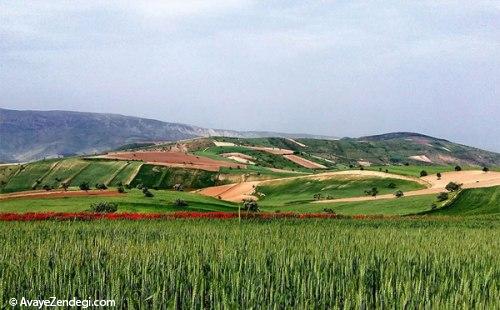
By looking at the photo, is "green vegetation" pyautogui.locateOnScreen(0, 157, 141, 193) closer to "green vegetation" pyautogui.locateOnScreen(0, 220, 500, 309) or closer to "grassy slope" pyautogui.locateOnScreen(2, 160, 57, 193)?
"grassy slope" pyautogui.locateOnScreen(2, 160, 57, 193)

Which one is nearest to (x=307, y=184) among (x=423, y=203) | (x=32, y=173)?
(x=423, y=203)

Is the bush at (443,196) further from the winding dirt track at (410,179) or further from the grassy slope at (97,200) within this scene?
the grassy slope at (97,200)

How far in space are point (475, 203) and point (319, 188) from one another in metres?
36.2

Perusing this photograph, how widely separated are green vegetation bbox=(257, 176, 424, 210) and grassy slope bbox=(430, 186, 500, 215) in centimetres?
1697

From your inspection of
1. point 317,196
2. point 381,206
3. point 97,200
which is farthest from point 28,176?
point 381,206

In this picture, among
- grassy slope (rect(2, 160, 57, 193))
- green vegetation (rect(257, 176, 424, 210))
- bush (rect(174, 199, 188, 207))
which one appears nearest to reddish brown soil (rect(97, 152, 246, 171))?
grassy slope (rect(2, 160, 57, 193))

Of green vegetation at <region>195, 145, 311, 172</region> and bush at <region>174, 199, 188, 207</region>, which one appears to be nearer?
bush at <region>174, 199, 188, 207</region>

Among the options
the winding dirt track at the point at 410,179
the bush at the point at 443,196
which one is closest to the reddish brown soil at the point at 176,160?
the winding dirt track at the point at 410,179

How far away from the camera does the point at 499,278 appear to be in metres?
13.3

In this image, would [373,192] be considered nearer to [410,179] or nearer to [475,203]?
[410,179]

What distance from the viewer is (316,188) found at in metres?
102

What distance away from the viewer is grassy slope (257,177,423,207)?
93.0 meters

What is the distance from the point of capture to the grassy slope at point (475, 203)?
66.6 m

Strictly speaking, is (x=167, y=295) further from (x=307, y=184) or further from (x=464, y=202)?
(x=307, y=184)
